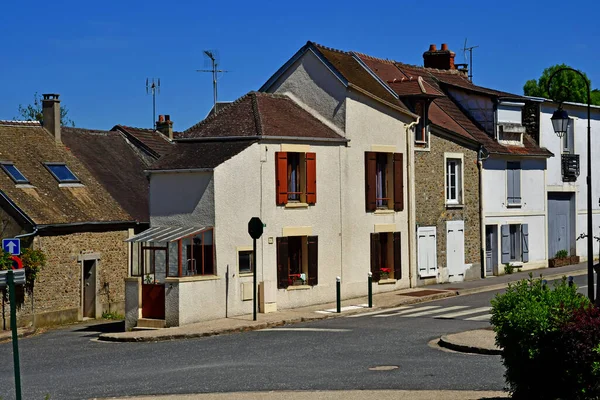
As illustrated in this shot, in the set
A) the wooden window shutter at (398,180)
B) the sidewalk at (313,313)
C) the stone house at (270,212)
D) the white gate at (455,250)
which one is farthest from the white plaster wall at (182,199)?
the white gate at (455,250)

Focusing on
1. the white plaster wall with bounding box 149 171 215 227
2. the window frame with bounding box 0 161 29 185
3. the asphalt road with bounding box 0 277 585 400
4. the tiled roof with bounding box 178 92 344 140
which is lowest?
the asphalt road with bounding box 0 277 585 400

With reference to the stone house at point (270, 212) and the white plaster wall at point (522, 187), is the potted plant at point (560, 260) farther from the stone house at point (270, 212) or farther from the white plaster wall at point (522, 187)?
the stone house at point (270, 212)

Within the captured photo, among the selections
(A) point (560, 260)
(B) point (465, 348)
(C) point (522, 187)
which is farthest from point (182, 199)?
(A) point (560, 260)

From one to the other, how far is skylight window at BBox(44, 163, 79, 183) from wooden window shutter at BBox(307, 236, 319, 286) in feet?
27.9

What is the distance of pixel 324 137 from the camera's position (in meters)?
27.4

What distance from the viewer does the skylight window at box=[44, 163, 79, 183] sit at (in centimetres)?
3036

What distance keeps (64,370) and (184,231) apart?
306 inches

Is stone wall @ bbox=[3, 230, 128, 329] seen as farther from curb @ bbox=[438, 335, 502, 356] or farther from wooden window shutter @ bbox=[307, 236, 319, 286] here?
curb @ bbox=[438, 335, 502, 356]

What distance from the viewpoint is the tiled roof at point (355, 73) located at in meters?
29.3

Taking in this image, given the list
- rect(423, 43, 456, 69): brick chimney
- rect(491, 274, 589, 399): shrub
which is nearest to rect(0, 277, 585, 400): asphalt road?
rect(491, 274, 589, 399): shrub

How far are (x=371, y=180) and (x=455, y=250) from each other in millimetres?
5118

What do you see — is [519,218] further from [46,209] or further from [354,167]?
[46,209]

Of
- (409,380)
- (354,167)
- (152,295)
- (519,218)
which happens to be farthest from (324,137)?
(409,380)

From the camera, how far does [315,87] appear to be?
Result: 28953 millimetres
